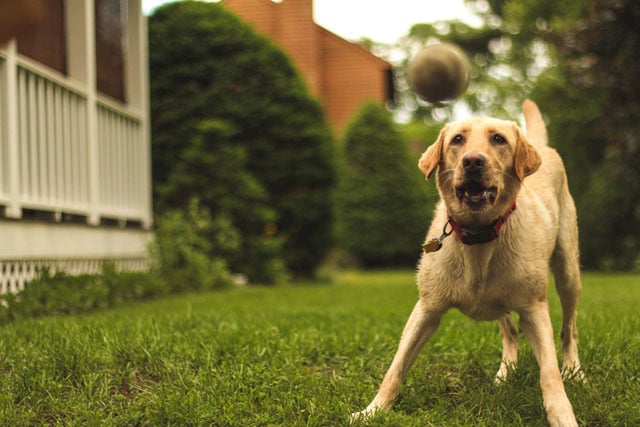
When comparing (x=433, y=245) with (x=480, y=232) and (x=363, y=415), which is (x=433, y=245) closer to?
(x=480, y=232)

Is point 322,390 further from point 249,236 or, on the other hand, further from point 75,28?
point 249,236

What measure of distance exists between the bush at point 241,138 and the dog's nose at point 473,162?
8.11 metres

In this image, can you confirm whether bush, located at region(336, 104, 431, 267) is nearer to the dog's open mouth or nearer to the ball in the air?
the ball in the air

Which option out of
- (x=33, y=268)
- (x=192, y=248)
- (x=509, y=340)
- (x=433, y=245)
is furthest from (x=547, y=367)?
(x=192, y=248)

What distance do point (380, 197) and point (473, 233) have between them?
18475 millimetres

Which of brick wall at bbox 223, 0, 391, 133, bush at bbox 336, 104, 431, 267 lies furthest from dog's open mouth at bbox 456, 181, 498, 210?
brick wall at bbox 223, 0, 391, 133

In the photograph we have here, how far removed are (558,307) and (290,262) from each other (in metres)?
6.38

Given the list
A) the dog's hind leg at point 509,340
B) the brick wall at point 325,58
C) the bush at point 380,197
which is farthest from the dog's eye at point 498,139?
the brick wall at point 325,58

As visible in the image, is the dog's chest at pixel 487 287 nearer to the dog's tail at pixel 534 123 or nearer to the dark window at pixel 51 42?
the dog's tail at pixel 534 123

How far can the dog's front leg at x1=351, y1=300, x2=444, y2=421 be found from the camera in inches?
135

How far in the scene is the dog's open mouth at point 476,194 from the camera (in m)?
3.22

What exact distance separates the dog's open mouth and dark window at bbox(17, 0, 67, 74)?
236 inches

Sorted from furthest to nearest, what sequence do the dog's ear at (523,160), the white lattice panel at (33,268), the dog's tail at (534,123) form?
the white lattice panel at (33,268)
the dog's tail at (534,123)
the dog's ear at (523,160)

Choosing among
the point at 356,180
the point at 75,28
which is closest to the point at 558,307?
the point at 75,28
